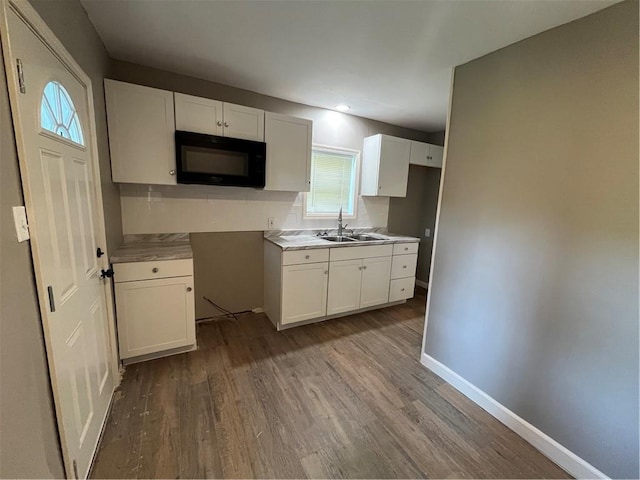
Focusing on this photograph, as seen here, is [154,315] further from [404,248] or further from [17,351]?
[404,248]

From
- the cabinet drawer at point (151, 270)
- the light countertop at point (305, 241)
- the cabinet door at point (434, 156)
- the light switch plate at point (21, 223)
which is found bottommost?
the cabinet drawer at point (151, 270)

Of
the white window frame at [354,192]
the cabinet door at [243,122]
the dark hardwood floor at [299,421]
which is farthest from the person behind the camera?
the white window frame at [354,192]

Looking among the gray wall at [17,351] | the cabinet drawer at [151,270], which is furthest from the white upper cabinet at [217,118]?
the gray wall at [17,351]

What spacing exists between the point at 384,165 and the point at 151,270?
2.72m

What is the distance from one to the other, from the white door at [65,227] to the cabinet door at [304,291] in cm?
144

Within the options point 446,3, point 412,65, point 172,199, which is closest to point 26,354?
point 172,199

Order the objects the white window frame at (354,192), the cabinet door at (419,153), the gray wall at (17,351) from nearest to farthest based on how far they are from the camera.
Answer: the gray wall at (17,351) → the white window frame at (354,192) → the cabinet door at (419,153)

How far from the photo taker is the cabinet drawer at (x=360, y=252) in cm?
290

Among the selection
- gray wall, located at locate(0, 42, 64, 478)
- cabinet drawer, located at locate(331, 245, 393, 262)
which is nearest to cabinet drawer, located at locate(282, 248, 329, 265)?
cabinet drawer, located at locate(331, 245, 393, 262)

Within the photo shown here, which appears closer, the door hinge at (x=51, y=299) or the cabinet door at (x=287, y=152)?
the door hinge at (x=51, y=299)

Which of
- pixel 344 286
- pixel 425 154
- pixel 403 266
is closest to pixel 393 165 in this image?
pixel 425 154

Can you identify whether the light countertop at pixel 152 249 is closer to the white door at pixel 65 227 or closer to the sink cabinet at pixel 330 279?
the white door at pixel 65 227

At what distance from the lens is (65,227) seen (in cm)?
119

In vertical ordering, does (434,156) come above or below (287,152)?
above
